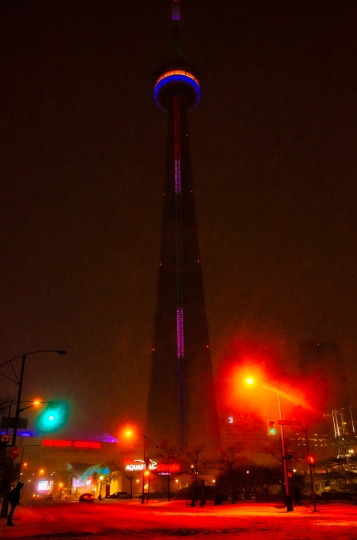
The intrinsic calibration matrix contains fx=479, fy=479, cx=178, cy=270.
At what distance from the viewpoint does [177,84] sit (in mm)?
146250

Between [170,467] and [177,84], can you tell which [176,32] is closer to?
[177,84]

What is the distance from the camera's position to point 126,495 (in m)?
77.7

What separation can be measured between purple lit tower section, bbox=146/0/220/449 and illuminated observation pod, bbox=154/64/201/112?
26.4ft

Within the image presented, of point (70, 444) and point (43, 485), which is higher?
point (70, 444)

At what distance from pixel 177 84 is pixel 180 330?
249 feet

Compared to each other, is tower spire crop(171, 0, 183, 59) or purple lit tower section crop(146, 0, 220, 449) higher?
tower spire crop(171, 0, 183, 59)

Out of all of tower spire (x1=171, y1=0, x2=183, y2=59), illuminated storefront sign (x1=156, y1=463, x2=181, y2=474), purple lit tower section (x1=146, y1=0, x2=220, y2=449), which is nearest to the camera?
illuminated storefront sign (x1=156, y1=463, x2=181, y2=474)

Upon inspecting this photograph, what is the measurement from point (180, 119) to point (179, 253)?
4058 cm

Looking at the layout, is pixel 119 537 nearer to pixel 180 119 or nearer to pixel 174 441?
pixel 174 441

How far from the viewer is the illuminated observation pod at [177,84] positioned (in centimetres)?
14425

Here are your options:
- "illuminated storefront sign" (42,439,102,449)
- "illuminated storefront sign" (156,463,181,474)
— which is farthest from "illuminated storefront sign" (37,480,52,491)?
"illuminated storefront sign" (156,463,181,474)

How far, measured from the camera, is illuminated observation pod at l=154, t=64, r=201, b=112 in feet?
473

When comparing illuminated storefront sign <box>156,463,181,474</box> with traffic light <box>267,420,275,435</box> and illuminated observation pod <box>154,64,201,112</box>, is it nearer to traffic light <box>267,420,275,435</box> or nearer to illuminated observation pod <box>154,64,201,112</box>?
traffic light <box>267,420,275,435</box>

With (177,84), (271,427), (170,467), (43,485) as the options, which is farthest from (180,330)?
(271,427)
